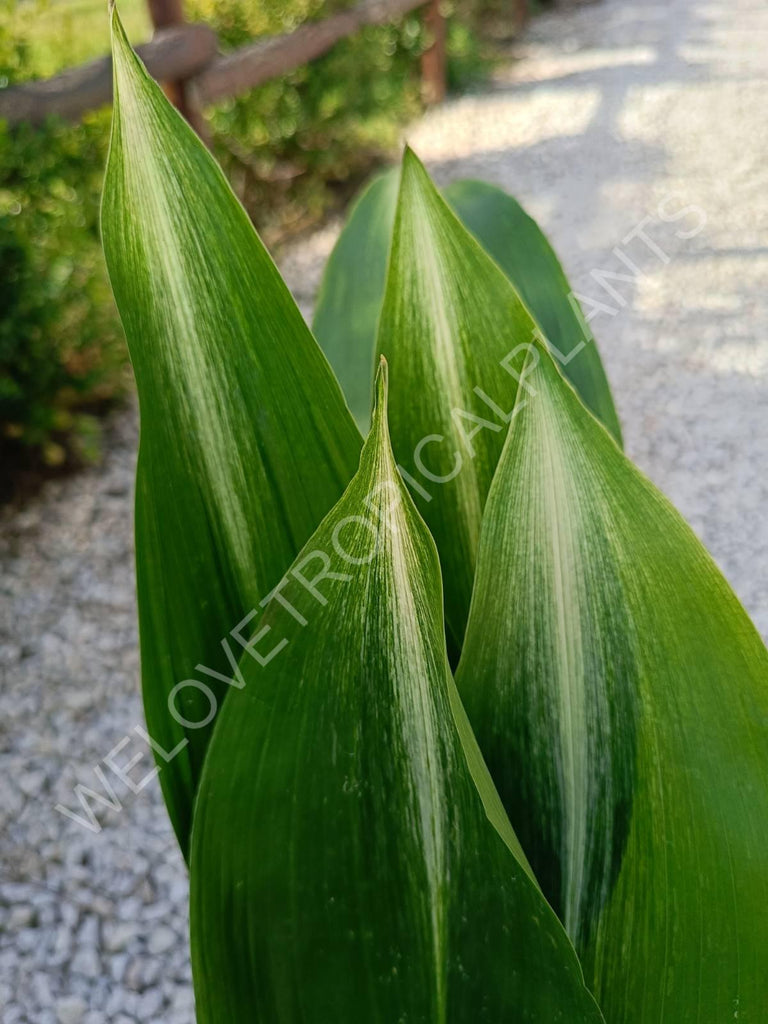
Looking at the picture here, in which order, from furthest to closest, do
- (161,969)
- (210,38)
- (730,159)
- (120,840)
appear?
(730,159)
(210,38)
(120,840)
(161,969)

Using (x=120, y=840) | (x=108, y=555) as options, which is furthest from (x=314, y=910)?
(x=108, y=555)

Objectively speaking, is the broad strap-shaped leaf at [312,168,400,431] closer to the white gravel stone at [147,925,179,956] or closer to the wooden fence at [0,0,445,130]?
the white gravel stone at [147,925,179,956]

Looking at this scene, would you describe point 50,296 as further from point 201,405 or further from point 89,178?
point 201,405

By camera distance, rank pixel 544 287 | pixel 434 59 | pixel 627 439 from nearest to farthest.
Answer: pixel 544 287 → pixel 627 439 → pixel 434 59

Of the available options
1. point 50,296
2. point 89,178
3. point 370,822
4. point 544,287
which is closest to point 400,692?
point 370,822

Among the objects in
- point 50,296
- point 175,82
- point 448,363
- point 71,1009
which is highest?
point 175,82

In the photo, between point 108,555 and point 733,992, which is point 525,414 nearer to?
point 733,992

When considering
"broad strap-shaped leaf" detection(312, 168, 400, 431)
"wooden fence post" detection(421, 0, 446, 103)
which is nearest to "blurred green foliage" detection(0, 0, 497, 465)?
"wooden fence post" detection(421, 0, 446, 103)

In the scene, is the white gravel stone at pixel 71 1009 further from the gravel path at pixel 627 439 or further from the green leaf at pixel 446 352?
the green leaf at pixel 446 352
